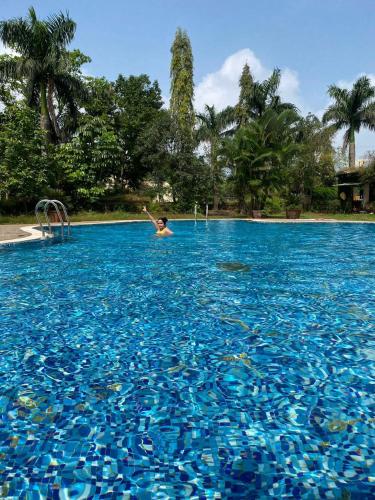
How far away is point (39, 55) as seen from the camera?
27453mm

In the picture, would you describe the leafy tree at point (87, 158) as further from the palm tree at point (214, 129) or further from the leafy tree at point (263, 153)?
the leafy tree at point (263, 153)

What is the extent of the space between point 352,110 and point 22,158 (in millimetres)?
31905

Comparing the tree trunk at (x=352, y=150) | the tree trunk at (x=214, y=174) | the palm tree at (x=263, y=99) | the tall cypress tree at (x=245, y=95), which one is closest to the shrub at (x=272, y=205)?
the tree trunk at (x=214, y=174)

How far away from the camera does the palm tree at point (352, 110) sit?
119ft

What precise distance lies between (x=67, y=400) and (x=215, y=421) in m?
1.31

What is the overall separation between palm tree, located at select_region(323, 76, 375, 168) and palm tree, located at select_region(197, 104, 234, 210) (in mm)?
11202

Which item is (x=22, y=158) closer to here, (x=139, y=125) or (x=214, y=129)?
(x=139, y=125)

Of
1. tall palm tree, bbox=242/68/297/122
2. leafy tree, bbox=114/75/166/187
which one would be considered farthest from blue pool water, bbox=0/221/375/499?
tall palm tree, bbox=242/68/297/122

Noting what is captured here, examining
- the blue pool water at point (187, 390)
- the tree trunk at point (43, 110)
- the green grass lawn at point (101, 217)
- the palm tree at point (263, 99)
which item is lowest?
the blue pool water at point (187, 390)

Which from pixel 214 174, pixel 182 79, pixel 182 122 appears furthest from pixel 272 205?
pixel 182 79

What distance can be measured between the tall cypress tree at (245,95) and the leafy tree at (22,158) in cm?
1777

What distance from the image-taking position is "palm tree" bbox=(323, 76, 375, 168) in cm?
3625

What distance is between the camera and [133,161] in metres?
36.8

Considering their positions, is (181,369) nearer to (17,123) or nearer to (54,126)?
(17,123)
